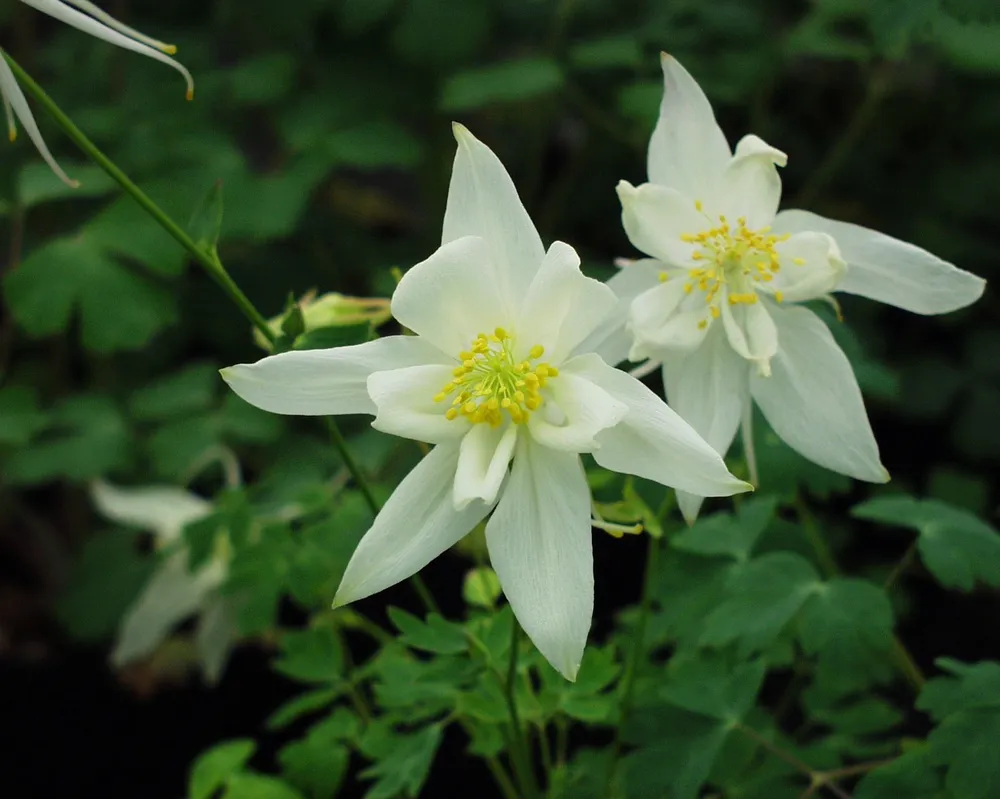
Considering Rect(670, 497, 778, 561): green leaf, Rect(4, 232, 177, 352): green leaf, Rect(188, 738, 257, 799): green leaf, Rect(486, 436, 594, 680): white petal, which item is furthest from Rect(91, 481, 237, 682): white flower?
Rect(486, 436, 594, 680): white petal

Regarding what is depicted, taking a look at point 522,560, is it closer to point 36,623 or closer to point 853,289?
point 853,289

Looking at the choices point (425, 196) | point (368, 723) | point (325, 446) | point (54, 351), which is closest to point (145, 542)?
point (54, 351)

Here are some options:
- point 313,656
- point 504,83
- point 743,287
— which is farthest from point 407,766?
point 504,83

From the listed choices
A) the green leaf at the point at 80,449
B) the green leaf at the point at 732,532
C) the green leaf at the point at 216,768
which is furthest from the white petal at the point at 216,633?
the green leaf at the point at 732,532

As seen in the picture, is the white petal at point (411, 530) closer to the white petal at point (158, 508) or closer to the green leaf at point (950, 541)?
the green leaf at point (950, 541)

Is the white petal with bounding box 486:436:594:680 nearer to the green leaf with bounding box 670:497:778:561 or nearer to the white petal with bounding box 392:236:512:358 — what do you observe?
the white petal with bounding box 392:236:512:358
